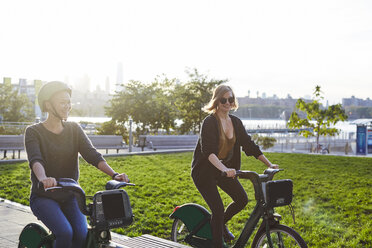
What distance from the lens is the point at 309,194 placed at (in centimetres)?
859

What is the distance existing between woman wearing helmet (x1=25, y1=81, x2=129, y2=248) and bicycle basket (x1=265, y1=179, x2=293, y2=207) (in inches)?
45.9

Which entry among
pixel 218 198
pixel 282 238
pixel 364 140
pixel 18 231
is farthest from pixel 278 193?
pixel 364 140

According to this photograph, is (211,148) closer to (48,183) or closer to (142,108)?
(48,183)

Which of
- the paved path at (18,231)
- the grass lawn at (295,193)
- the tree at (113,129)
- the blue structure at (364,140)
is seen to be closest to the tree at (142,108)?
the tree at (113,129)

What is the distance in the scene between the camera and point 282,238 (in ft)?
11.8

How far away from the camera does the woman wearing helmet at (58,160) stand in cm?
294

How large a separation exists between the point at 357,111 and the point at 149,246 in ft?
400

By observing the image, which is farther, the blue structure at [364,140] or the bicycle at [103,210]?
the blue structure at [364,140]

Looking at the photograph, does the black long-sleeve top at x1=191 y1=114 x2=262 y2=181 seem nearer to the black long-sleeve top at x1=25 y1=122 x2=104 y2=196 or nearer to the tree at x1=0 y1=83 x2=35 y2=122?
the black long-sleeve top at x1=25 y1=122 x2=104 y2=196

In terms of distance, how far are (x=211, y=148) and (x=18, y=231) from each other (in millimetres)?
3135

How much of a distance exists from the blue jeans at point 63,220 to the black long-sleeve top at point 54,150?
0.45ft

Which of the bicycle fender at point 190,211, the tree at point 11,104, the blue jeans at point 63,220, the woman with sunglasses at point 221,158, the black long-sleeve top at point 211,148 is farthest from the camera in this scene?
the tree at point 11,104

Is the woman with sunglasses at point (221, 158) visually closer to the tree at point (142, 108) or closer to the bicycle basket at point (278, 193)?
the bicycle basket at point (278, 193)

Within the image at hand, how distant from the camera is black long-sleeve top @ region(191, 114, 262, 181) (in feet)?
12.7
